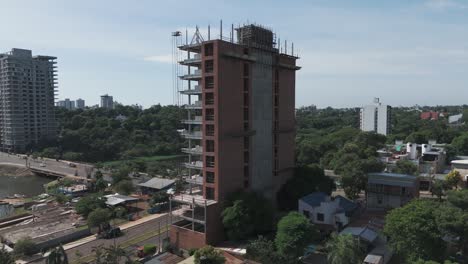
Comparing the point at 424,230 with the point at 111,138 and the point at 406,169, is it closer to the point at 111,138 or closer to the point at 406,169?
the point at 406,169

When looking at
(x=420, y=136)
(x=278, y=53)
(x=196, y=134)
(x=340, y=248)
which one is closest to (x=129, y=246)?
(x=196, y=134)

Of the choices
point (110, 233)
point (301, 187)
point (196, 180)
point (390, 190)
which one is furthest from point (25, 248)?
point (390, 190)

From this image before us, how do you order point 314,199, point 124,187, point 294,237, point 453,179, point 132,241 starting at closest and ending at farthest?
point 294,237
point 132,241
point 314,199
point 453,179
point 124,187

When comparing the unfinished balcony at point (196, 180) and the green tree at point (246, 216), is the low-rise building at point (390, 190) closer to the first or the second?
the green tree at point (246, 216)

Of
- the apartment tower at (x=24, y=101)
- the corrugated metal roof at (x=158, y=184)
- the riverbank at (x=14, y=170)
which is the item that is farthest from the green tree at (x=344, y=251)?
the apartment tower at (x=24, y=101)

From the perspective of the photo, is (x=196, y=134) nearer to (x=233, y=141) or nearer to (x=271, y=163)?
(x=233, y=141)

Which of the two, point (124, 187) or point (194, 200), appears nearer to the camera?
point (194, 200)

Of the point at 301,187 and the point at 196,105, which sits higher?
the point at 196,105

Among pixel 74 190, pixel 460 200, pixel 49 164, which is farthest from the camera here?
pixel 49 164
